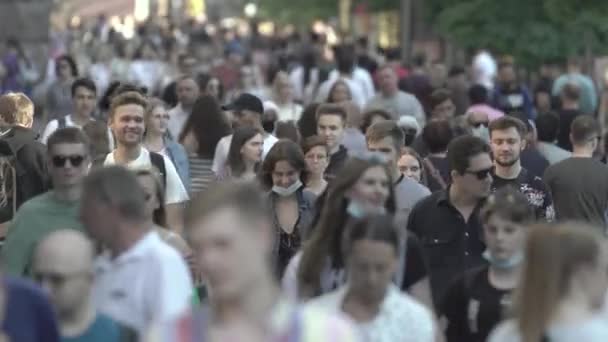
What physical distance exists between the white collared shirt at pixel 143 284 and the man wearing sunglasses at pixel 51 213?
152 cm

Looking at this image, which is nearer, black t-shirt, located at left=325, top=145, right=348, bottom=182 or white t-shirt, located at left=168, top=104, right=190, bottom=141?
black t-shirt, located at left=325, top=145, right=348, bottom=182

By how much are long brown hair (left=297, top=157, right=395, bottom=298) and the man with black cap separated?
645 centimetres

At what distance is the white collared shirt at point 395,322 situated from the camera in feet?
26.2

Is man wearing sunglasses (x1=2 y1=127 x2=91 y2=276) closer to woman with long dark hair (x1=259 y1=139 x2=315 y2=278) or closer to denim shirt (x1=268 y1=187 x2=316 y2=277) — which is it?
denim shirt (x1=268 y1=187 x2=316 y2=277)

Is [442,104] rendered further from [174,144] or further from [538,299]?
[538,299]

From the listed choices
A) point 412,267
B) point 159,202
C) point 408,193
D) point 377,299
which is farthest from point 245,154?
point 377,299

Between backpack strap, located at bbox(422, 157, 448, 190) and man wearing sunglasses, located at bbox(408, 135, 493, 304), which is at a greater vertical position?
man wearing sunglasses, located at bbox(408, 135, 493, 304)

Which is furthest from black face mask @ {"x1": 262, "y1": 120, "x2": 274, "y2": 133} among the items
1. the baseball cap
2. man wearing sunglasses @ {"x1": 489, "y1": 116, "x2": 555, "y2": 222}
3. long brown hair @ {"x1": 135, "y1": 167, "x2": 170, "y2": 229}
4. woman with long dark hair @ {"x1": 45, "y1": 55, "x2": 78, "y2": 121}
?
long brown hair @ {"x1": 135, "y1": 167, "x2": 170, "y2": 229}

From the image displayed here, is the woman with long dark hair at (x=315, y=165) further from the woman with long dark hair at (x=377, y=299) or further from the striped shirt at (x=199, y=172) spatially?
the woman with long dark hair at (x=377, y=299)

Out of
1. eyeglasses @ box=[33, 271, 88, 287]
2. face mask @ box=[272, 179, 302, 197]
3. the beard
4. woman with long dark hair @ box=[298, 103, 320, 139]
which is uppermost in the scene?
eyeglasses @ box=[33, 271, 88, 287]

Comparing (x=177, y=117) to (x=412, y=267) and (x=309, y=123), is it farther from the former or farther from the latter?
(x=412, y=267)

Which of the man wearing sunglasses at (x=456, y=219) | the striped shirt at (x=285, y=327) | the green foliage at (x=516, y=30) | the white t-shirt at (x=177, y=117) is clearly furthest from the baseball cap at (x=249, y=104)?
the green foliage at (x=516, y=30)

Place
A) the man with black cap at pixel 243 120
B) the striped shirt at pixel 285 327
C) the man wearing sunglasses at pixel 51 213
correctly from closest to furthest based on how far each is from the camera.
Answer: the striped shirt at pixel 285 327 < the man wearing sunglasses at pixel 51 213 < the man with black cap at pixel 243 120

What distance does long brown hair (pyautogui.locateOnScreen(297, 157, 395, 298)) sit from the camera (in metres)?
9.12
